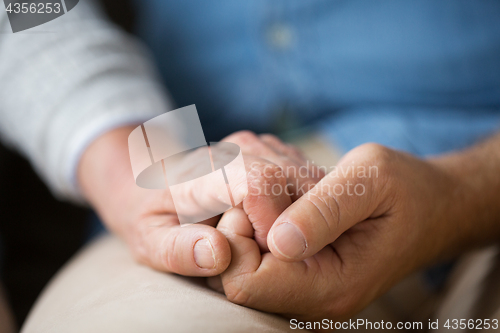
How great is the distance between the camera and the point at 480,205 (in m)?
0.50

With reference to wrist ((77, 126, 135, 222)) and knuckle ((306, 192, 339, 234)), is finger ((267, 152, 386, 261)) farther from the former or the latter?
wrist ((77, 126, 135, 222))

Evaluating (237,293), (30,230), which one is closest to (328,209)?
(237,293)

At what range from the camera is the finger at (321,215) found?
323mm

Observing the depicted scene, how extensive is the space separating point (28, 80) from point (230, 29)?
409 mm

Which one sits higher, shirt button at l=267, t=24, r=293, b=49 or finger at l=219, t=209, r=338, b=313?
shirt button at l=267, t=24, r=293, b=49

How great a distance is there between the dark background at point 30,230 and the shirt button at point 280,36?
0.55m

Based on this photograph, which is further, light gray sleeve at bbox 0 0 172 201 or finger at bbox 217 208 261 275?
light gray sleeve at bbox 0 0 172 201

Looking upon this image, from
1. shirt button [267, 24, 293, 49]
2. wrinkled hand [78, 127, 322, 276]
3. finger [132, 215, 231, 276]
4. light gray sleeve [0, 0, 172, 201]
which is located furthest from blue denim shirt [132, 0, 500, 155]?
finger [132, 215, 231, 276]

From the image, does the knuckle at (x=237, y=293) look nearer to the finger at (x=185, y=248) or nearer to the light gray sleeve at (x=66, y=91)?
the finger at (x=185, y=248)

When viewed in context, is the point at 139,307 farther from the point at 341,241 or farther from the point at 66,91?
the point at 66,91

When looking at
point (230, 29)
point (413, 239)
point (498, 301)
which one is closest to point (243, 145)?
point (413, 239)

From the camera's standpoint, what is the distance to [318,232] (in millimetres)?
326

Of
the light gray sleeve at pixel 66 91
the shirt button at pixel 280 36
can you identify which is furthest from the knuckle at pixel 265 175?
the shirt button at pixel 280 36

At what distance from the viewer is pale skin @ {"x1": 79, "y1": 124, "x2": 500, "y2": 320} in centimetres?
33
